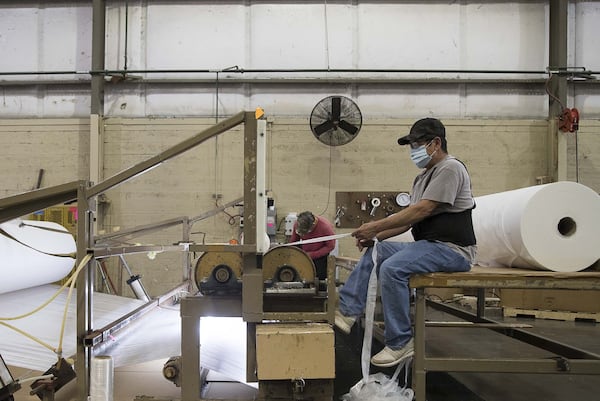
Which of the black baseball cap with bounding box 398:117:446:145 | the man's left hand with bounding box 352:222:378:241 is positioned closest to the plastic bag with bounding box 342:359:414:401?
the man's left hand with bounding box 352:222:378:241

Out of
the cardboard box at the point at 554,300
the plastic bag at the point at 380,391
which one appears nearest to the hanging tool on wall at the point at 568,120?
the cardboard box at the point at 554,300

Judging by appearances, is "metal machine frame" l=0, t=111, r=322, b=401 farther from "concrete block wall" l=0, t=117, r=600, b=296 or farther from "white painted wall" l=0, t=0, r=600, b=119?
"white painted wall" l=0, t=0, r=600, b=119

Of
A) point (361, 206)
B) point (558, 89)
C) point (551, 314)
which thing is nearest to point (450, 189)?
point (361, 206)

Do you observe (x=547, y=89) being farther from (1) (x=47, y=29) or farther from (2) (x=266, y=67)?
(1) (x=47, y=29)

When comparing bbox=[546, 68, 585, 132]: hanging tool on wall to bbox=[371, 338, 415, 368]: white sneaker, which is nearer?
bbox=[371, 338, 415, 368]: white sneaker

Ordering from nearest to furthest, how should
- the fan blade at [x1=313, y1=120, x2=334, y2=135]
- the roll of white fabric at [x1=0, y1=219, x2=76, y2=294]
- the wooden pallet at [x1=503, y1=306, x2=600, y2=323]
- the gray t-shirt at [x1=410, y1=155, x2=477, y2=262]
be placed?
the gray t-shirt at [x1=410, y1=155, x2=477, y2=262] < the roll of white fabric at [x1=0, y1=219, x2=76, y2=294] < the wooden pallet at [x1=503, y1=306, x2=600, y2=323] < the fan blade at [x1=313, y1=120, x2=334, y2=135]

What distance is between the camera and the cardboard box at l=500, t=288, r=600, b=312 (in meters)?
4.56

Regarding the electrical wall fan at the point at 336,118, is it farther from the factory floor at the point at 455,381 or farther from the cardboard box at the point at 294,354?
the cardboard box at the point at 294,354

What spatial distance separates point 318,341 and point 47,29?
234 inches

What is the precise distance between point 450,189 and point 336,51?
396cm

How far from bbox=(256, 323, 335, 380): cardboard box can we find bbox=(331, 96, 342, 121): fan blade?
345cm

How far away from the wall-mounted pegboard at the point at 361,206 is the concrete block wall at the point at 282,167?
85 mm

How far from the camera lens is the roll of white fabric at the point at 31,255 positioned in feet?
9.14

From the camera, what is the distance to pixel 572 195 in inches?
85.7
